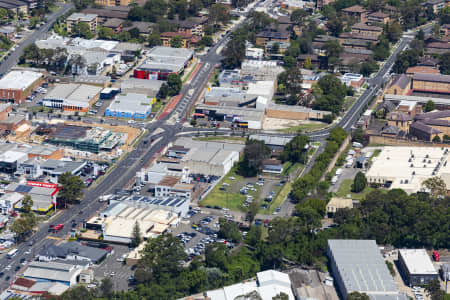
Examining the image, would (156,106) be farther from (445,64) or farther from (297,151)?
(445,64)

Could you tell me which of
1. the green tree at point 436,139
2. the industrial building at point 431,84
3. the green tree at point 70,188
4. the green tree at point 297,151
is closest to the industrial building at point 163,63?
the green tree at point 297,151

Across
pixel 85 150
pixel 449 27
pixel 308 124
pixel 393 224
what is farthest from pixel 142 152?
pixel 449 27

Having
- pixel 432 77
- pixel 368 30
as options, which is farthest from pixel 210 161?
pixel 368 30

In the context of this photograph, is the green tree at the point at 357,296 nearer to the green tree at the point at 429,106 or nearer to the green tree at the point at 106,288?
the green tree at the point at 106,288

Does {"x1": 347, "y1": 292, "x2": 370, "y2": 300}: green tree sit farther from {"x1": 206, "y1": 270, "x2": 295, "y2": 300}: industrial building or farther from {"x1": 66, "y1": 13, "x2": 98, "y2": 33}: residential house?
{"x1": 66, "y1": 13, "x2": 98, "y2": 33}: residential house

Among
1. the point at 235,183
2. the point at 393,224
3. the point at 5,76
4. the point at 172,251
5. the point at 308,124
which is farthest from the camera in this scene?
the point at 5,76

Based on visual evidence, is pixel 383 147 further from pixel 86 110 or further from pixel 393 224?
pixel 86 110
